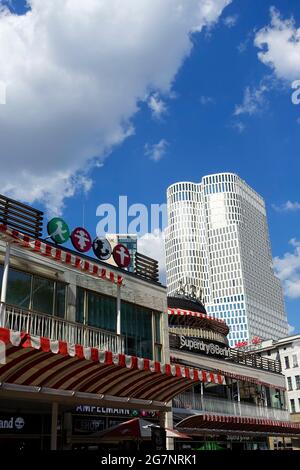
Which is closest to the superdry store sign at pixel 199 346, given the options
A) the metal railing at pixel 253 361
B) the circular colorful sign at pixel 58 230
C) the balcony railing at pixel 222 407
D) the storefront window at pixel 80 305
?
the metal railing at pixel 253 361

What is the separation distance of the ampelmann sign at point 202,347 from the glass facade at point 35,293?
33.0ft

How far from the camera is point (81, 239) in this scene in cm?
1866

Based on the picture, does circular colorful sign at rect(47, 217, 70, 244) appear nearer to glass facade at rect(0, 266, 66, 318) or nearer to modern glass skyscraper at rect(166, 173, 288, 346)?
glass facade at rect(0, 266, 66, 318)

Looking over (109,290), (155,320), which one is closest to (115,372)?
(109,290)

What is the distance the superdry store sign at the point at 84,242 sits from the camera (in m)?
17.5

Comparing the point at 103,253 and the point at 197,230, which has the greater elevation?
the point at 197,230

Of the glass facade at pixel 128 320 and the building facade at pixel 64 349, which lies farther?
the glass facade at pixel 128 320

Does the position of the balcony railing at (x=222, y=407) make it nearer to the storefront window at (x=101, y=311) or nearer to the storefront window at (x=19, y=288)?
the storefront window at (x=101, y=311)

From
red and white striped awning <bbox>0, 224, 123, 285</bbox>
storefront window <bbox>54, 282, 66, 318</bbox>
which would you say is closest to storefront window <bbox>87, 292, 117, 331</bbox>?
storefront window <bbox>54, 282, 66, 318</bbox>

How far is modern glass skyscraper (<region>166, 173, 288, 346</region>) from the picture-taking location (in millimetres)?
170000

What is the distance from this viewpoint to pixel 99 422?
1761 cm

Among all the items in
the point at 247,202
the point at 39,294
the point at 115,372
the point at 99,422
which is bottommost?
the point at 99,422
